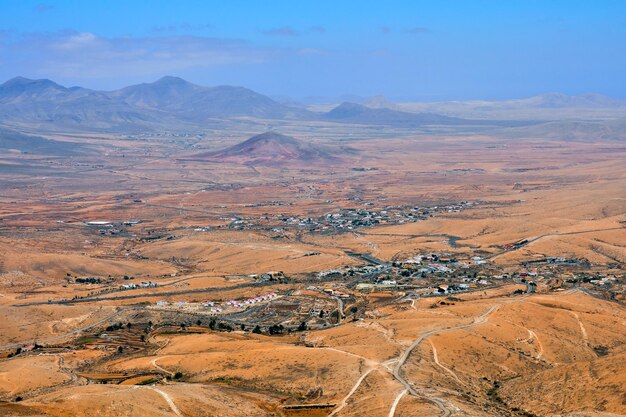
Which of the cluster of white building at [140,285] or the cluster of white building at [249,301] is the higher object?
the cluster of white building at [249,301]

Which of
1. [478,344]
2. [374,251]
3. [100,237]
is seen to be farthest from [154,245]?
[478,344]

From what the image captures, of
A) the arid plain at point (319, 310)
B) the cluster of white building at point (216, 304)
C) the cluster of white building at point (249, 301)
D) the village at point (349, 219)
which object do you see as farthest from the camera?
the village at point (349, 219)

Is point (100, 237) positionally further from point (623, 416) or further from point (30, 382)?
point (623, 416)

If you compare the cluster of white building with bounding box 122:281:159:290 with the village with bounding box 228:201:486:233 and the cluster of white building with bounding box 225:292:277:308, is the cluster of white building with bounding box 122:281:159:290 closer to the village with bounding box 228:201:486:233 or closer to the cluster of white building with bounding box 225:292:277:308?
the cluster of white building with bounding box 225:292:277:308

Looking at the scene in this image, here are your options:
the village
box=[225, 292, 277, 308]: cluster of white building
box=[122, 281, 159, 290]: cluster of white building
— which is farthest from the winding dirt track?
the village

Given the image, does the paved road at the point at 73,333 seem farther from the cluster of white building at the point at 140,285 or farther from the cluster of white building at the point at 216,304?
the cluster of white building at the point at 140,285

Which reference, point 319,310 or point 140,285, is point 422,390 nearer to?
point 319,310

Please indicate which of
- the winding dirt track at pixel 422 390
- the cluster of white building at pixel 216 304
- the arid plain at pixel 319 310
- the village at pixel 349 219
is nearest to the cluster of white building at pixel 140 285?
the arid plain at pixel 319 310

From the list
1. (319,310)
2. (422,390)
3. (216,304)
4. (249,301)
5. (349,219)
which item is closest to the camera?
(422,390)

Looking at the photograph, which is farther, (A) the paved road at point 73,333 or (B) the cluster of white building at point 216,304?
(B) the cluster of white building at point 216,304

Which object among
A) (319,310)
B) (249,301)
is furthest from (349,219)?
(319,310)
